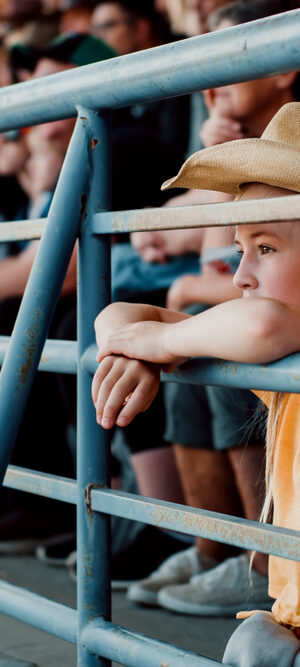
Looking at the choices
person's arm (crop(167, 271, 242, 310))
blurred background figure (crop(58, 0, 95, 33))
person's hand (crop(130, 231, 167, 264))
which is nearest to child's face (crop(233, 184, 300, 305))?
person's arm (crop(167, 271, 242, 310))

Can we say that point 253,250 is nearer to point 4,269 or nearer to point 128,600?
point 128,600

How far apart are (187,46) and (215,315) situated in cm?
33

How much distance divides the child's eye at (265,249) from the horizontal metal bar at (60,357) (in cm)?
31

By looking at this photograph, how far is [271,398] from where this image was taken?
48.1 inches

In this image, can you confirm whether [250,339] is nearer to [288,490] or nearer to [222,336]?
[222,336]

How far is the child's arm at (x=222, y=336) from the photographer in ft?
3.13

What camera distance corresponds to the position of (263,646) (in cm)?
113

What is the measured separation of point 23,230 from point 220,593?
1.09 meters

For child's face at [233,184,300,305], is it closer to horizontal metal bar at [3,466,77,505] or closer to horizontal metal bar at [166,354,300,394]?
horizontal metal bar at [166,354,300,394]

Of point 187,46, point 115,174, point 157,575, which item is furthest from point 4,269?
point 187,46

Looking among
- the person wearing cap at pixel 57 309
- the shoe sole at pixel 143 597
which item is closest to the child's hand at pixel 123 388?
the shoe sole at pixel 143 597

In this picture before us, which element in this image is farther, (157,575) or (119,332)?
(157,575)

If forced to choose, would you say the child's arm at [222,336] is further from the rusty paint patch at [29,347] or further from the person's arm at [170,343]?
the rusty paint patch at [29,347]

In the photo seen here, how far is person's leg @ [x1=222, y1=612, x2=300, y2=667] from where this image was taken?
1113 mm
